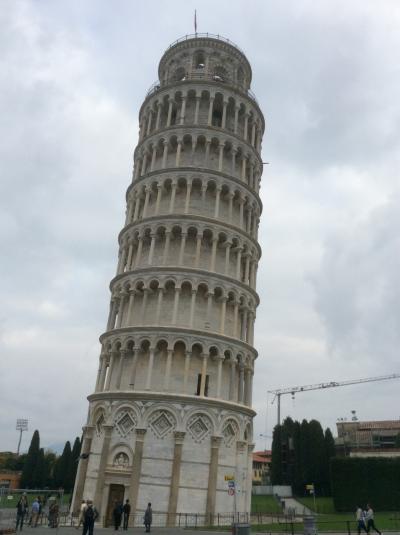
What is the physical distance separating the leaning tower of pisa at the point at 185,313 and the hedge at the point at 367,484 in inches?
650

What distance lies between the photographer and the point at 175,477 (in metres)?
30.7

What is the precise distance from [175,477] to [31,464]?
5118 cm

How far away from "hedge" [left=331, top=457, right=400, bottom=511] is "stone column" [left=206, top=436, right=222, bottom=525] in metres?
21.0

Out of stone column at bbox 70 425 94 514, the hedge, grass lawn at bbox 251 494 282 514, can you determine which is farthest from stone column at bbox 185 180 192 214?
the hedge

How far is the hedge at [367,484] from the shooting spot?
46.2 meters

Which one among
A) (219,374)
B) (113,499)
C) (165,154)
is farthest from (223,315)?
(165,154)

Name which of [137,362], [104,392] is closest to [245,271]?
[137,362]

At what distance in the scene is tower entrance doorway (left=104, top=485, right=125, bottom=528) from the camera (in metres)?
30.9

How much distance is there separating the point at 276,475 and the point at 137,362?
49480 millimetres

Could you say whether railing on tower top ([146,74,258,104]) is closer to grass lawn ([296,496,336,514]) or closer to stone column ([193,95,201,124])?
stone column ([193,95,201,124])

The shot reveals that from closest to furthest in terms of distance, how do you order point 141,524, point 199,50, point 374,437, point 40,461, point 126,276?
point 141,524, point 126,276, point 199,50, point 40,461, point 374,437

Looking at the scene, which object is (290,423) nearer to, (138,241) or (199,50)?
(138,241)

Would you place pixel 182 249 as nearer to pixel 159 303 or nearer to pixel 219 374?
pixel 159 303

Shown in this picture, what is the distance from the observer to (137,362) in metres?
34.4
